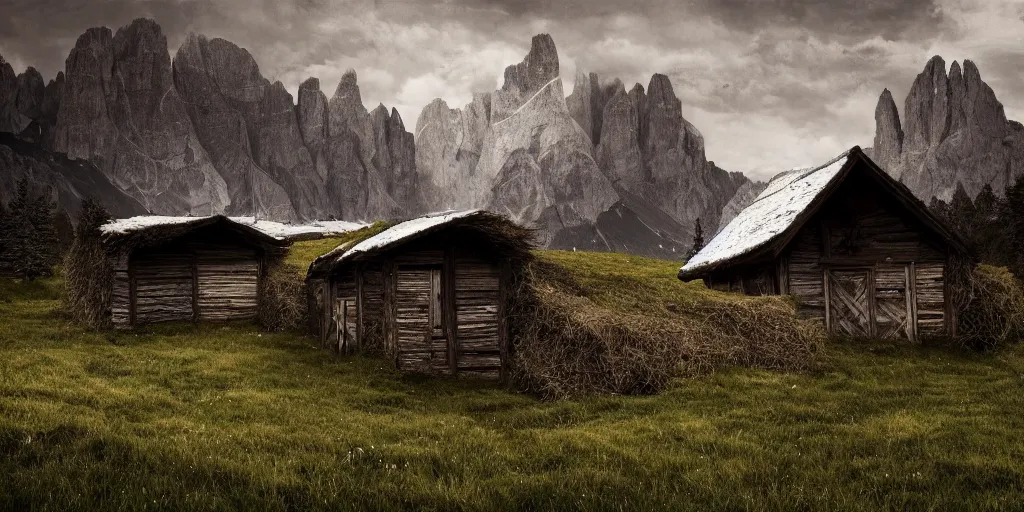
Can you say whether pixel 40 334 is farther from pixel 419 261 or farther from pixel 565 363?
pixel 565 363

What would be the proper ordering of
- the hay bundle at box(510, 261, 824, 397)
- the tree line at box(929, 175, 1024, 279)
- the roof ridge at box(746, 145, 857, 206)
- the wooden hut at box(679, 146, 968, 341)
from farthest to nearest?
the tree line at box(929, 175, 1024, 279)
the roof ridge at box(746, 145, 857, 206)
the wooden hut at box(679, 146, 968, 341)
the hay bundle at box(510, 261, 824, 397)

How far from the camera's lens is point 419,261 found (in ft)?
56.4

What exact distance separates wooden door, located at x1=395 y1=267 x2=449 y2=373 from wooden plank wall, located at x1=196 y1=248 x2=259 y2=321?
46.7 ft

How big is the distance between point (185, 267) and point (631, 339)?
821 inches

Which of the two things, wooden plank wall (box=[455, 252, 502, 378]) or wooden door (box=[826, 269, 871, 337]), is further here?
wooden door (box=[826, 269, 871, 337])

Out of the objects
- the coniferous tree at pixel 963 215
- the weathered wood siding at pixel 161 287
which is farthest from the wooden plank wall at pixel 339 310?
the coniferous tree at pixel 963 215

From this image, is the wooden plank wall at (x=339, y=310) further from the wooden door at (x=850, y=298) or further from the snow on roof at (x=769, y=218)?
the wooden door at (x=850, y=298)

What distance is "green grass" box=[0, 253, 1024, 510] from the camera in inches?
266

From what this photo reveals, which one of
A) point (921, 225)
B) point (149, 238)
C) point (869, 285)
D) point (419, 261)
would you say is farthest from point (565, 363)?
point (149, 238)

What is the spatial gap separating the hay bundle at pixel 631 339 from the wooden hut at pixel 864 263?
2953 mm

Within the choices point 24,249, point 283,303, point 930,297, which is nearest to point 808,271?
point 930,297

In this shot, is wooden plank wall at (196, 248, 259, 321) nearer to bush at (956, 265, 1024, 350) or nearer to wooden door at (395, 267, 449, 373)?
wooden door at (395, 267, 449, 373)

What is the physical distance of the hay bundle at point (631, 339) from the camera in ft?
48.7

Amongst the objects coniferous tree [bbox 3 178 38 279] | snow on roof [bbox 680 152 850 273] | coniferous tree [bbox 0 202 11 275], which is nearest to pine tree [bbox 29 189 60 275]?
coniferous tree [bbox 3 178 38 279]
